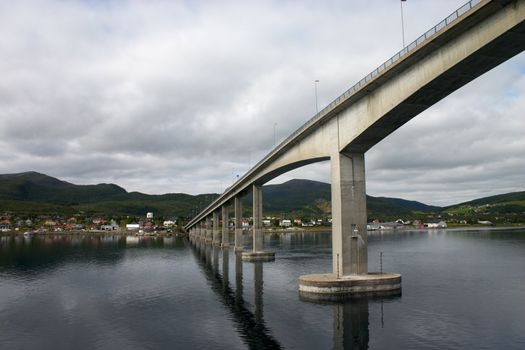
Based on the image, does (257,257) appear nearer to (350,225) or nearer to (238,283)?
(238,283)

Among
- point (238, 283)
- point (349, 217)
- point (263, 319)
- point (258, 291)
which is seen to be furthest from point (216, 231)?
point (263, 319)

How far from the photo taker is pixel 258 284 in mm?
53188

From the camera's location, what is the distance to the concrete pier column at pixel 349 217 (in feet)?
144

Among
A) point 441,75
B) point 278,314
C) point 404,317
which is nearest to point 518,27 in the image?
point 441,75

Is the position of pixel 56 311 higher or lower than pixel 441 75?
lower

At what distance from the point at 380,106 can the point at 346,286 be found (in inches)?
702

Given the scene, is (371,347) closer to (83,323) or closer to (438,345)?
(438,345)

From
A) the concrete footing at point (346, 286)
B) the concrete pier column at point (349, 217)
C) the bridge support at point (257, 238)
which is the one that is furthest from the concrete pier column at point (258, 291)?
the concrete pier column at point (349, 217)

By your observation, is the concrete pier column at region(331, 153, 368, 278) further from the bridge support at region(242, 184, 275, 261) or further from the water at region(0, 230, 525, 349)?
the bridge support at region(242, 184, 275, 261)

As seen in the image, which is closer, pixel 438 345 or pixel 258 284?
pixel 438 345

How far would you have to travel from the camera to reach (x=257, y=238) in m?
86.1

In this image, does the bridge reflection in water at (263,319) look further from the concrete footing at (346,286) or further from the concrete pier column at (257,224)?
the concrete pier column at (257,224)

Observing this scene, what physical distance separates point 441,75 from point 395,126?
33.8 ft

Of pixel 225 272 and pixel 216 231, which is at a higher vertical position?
pixel 216 231
